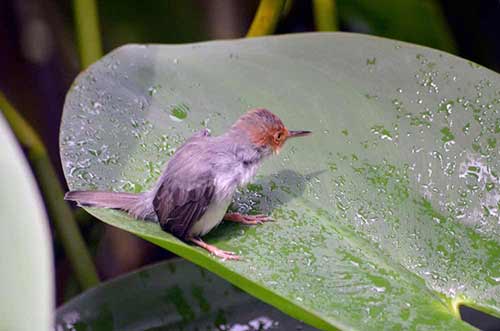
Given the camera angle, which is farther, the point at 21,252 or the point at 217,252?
the point at 217,252

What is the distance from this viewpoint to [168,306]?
1.01 meters

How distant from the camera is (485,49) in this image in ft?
4.80

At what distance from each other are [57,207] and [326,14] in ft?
2.27

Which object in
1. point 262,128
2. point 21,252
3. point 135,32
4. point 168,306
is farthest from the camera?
point 135,32

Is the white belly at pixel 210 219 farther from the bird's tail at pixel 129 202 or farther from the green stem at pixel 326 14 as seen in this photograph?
the green stem at pixel 326 14

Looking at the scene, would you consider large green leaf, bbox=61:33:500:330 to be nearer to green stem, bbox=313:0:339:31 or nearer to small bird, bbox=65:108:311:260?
small bird, bbox=65:108:311:260

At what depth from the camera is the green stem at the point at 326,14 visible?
1308mm

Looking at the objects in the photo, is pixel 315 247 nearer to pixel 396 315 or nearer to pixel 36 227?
pixel 396 315

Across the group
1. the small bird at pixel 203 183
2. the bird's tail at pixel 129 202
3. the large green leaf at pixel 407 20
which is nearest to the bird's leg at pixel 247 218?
the small bird at pixel 203 183

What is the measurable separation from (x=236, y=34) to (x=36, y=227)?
4.50 feet

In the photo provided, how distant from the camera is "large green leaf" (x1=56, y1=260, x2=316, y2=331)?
3.26 ft

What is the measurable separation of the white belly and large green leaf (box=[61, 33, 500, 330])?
0.07 ft

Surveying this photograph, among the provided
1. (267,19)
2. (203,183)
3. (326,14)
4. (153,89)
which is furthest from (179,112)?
(326,14)

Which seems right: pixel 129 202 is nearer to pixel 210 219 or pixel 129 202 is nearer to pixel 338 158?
pixel 210 219
